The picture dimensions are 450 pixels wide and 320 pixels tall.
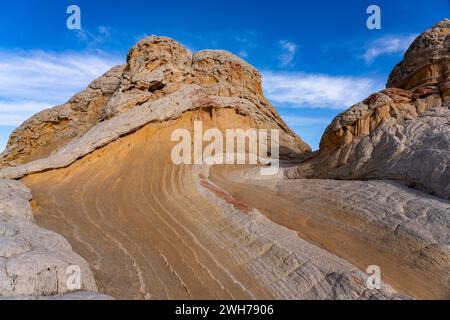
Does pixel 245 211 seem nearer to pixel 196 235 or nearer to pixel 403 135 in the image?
pixel 196 235

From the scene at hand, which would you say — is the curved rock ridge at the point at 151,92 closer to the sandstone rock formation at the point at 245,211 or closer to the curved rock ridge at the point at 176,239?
the sandstone rock formation at the point at 245,211

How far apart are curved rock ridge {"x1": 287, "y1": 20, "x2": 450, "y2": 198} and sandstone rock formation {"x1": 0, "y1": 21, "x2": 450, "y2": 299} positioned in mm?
25

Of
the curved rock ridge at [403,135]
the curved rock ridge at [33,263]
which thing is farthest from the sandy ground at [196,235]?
the curved rock ridge at [403,135]

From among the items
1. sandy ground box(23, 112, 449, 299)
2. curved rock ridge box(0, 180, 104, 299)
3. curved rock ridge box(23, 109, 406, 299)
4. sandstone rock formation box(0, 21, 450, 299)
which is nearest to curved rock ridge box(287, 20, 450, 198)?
sandstone rock formation box(0, 21, 450, 299)

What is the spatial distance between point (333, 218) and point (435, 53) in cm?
561

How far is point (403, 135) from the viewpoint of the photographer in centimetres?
570

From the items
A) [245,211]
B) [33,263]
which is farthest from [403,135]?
[33,263]

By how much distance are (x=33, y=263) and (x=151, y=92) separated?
27.7 feet

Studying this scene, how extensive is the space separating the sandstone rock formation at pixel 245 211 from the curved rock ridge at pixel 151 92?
676 mm

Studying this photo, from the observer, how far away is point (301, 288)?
328 cm

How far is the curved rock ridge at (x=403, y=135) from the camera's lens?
491cm

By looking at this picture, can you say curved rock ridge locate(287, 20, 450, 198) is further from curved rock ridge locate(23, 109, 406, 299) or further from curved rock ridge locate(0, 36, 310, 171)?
curved rock ridge locate(0, 36, 310, 171)

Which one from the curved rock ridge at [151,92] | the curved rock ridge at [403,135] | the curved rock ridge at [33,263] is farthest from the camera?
the curved rock ridge at [151,92]
